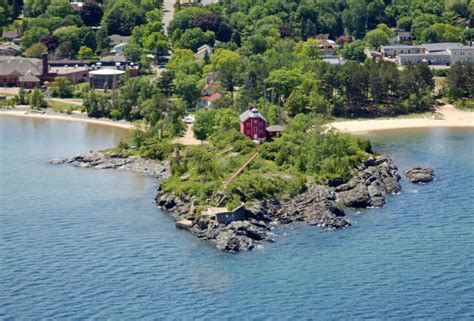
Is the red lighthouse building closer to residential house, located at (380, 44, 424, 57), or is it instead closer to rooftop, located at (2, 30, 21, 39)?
residential house, located at (380, 44, 424, 57)

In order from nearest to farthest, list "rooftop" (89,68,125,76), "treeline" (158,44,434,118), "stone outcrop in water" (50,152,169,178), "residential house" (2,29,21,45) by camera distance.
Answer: "stone outcrop in water" (50,152,169,178)
"treeline" (158,44,434,118)
"rooftop" (89,68,125,76)
"residential house" (2,29,21,45)

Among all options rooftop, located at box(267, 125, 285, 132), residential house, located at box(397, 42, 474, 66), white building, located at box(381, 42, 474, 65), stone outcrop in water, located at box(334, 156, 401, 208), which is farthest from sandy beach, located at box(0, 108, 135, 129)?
residential house, located at box(397, 42, 474, 66)

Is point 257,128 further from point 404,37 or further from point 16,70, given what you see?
point 404,37

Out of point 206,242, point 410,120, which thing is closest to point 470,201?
point 206,242

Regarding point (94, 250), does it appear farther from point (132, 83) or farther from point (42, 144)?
point (132, 83)

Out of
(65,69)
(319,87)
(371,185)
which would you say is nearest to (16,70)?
(65,69)

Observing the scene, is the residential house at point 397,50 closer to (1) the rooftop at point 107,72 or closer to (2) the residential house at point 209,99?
(2) the residential house at point 209,99

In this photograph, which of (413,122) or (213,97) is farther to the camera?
(213,97)
